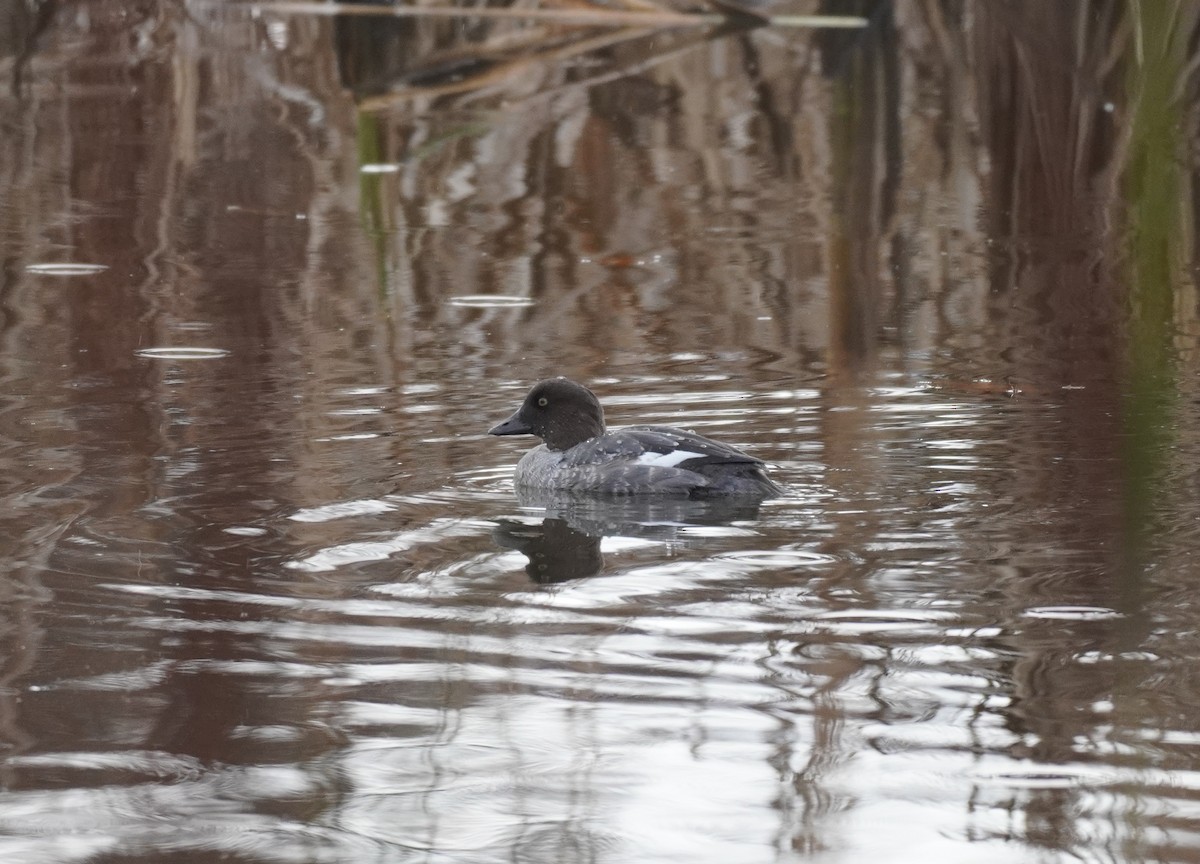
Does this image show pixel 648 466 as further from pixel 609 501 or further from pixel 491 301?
pixel 491 301

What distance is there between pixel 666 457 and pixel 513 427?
0.77 meters

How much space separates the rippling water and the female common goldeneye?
0.28ft

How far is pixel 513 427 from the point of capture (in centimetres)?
653

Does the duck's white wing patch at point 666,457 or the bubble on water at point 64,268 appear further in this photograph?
the bubble on water at point 64,268

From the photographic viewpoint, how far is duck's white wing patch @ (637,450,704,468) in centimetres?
586

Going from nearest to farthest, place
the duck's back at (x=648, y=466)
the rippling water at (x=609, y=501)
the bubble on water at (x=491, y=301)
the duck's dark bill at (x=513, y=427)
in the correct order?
the rippling water at (x=609, y=501)
the duck's back at (x=648, y=466)
the duck's dark bill at (x=513, y=427)
the bubble on water at (x=491, y=301)

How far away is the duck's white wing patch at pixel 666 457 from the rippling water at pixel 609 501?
0.14m

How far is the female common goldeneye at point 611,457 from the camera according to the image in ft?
19.0

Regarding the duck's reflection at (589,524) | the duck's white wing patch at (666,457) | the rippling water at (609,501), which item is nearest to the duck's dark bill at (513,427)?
the rippling water at (609,501)

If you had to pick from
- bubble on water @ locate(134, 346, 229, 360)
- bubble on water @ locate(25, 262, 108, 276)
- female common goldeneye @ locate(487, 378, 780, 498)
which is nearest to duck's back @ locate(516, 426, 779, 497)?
female common goldeneye @ locate(487, 378, 780, 498)

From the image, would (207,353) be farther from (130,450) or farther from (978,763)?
(978,763)

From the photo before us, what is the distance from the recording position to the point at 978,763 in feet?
11.2

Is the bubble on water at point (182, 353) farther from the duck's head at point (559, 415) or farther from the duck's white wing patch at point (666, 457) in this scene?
the duck's white wing patch at point (666, 457)

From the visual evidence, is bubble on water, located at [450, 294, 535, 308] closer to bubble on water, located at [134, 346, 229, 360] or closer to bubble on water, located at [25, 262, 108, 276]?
bubble on water, located at [134, 346, 229, 360]
